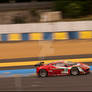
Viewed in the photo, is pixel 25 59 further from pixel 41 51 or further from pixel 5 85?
pixel 5 85

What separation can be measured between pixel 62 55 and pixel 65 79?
673 centimetres

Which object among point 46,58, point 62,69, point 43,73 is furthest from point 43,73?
point 46,58

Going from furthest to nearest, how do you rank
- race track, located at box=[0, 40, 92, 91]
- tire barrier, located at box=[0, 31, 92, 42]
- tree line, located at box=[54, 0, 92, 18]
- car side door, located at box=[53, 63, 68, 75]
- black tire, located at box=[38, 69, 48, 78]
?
tree line, located at box=[54, 0, 92, 18], tire barrier, located at box=[0, 31, 92, 42], black tire, located at box=[38, 69, 48, 78], car side door, located at box=[53, 63, 68, 75], race track, located at box=[0, 40, 92, 91]

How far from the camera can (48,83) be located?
36.7 feet

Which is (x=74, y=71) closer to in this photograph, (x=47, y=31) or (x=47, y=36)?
(x=47, y=36)

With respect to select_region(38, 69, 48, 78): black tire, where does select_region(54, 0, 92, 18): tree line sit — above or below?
above

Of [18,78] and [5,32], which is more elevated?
[5,32]

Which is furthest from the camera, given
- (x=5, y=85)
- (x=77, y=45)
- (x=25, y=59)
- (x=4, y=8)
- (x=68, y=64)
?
(x=4, y=8)

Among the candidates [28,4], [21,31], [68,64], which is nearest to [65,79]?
[68,64]

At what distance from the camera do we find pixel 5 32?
19938 millimetres

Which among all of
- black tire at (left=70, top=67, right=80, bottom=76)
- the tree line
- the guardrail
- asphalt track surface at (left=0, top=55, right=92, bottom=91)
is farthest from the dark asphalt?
the tree line

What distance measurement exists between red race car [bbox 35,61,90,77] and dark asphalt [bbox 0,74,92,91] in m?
0.28

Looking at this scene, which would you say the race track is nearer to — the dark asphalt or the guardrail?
the dark asphalt

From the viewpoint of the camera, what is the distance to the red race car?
1209cm
